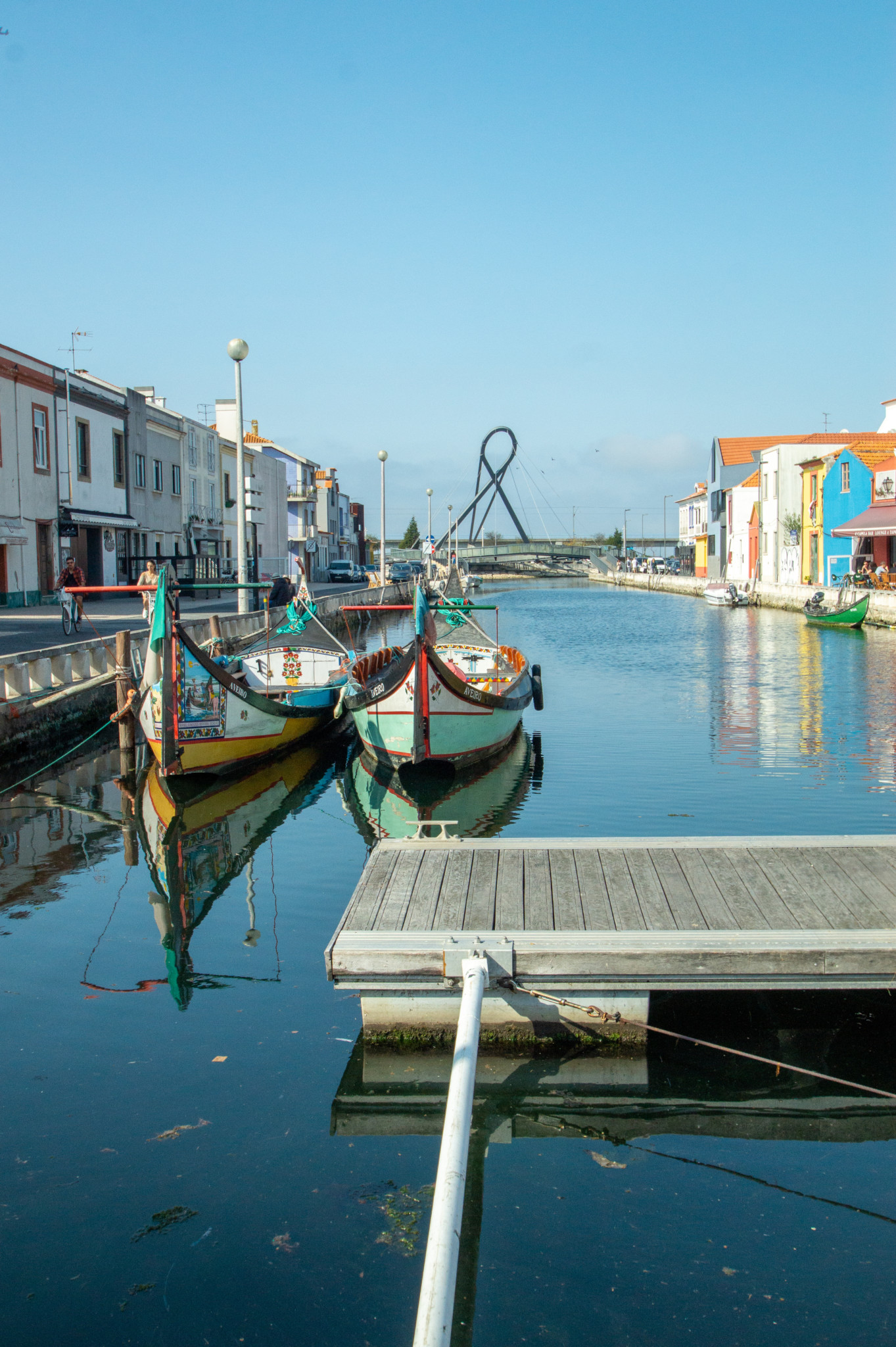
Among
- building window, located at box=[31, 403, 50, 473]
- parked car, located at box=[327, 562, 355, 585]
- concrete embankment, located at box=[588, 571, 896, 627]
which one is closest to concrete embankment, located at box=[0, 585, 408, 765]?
building window, located at box=[31, 403, 50, 473]

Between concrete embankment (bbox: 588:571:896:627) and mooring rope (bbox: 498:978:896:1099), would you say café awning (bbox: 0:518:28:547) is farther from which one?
concrete embankment (bbox: 588:571:896:627)

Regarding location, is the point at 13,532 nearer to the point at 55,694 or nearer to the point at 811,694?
the point at 55,694

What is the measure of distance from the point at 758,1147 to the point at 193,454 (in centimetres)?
Answer: 4587

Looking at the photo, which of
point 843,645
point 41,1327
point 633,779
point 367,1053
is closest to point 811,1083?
point 367,1053

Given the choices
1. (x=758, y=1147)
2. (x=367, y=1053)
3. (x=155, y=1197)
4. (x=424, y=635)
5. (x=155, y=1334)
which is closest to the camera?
(x=155, y=1334)

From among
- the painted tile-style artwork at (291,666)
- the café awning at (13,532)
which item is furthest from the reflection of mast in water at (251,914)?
the café awning at (13,532)

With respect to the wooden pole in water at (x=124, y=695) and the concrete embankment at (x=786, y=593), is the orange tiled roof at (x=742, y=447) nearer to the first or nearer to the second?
the concrete embankment at (x=786, y=593)

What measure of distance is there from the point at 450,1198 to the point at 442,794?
10534 mm

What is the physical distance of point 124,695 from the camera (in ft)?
54.9

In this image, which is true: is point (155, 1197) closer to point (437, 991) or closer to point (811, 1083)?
point (437, 991)

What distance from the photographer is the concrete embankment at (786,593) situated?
124ft

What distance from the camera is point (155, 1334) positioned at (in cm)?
413

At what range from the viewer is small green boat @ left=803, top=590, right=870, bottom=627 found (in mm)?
38219

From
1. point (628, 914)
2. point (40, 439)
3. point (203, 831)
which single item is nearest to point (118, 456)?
point (40, 439)
